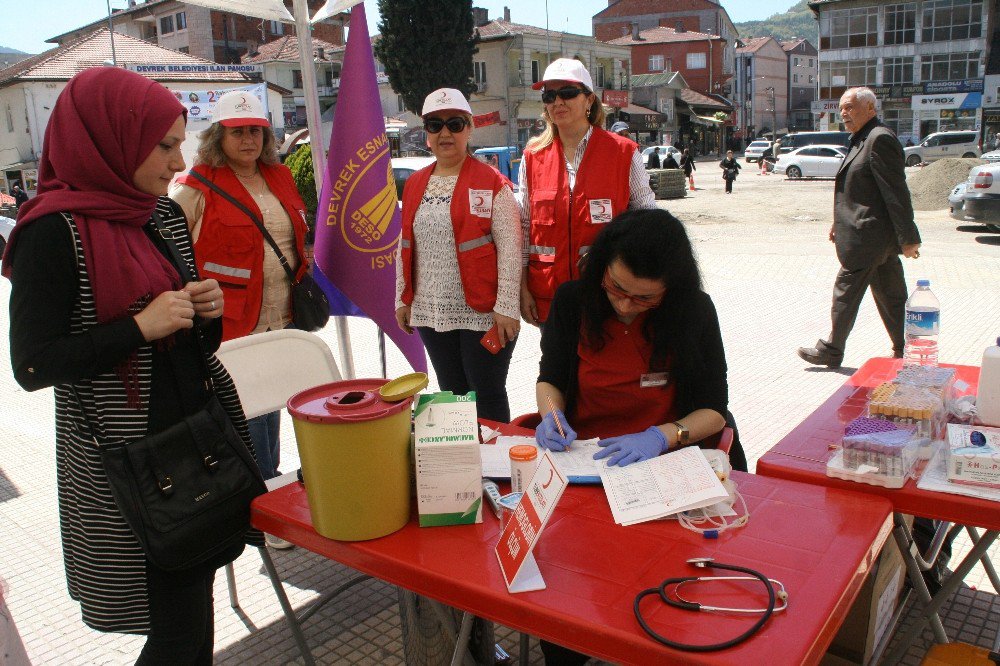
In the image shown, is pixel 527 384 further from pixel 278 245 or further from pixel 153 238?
pixel 153 238

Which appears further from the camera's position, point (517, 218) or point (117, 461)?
point (517, 218)

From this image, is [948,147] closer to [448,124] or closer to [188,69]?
[188,69]

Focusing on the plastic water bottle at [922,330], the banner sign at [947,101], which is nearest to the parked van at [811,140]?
the banner sign at [947,101]

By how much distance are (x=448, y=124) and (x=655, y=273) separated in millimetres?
1516

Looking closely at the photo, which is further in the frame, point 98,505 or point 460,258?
point 460,258

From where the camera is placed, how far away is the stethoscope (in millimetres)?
1253

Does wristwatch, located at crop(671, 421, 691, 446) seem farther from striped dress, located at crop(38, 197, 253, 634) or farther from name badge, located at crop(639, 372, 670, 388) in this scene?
striped dress, located at crop(38, 197, 253, 634)

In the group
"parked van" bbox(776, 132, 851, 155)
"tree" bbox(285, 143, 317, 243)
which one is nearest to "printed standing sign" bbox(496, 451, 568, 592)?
"tree" bbox(285, 143, 317, 243)

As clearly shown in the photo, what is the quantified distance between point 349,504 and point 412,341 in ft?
7.67

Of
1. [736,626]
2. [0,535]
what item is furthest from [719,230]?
[736,626]

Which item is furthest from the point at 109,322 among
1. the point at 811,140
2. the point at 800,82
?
the point at 800,82

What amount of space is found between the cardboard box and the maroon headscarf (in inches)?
74.4

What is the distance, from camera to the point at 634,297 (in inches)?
87.0

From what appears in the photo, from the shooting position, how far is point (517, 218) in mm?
3332
